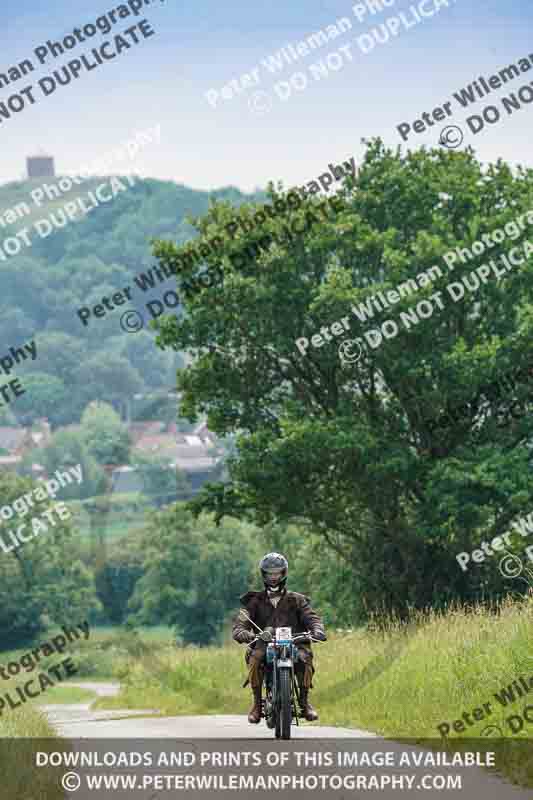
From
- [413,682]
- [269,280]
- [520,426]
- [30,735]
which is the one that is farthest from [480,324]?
[30,735]

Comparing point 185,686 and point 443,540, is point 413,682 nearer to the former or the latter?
point 185,686

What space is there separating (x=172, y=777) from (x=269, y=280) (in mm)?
27473

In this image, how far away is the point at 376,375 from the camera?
1531 inches

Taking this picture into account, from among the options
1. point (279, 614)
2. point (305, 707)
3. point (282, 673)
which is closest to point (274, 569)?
point (279, 614)

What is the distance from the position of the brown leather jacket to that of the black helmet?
0.57 ft

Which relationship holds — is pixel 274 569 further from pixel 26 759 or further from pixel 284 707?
pixel 26 759

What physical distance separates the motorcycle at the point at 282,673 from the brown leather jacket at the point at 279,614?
12 centimetres

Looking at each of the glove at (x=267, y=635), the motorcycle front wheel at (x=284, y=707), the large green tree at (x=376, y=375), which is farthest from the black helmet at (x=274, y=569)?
the large green tree at (x=376, y=375)

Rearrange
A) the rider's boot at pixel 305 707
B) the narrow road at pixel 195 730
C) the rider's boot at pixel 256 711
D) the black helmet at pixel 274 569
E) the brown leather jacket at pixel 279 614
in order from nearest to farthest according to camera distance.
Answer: the black helmet at pixel 274 569
the brown leather jacket at pixel 279 614
the rider's boot at pixel 305 707
the rider's boot at pixel 256 711
the narrow road at pixel 195 730

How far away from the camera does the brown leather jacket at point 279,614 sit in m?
12.6

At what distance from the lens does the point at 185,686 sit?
2869 cm

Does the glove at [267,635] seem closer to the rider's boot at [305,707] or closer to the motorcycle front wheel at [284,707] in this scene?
the motorcycle front wheel at [284,707]

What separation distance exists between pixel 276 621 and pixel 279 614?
0.22 feet

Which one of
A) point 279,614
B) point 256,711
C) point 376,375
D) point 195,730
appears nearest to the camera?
point 279,614
